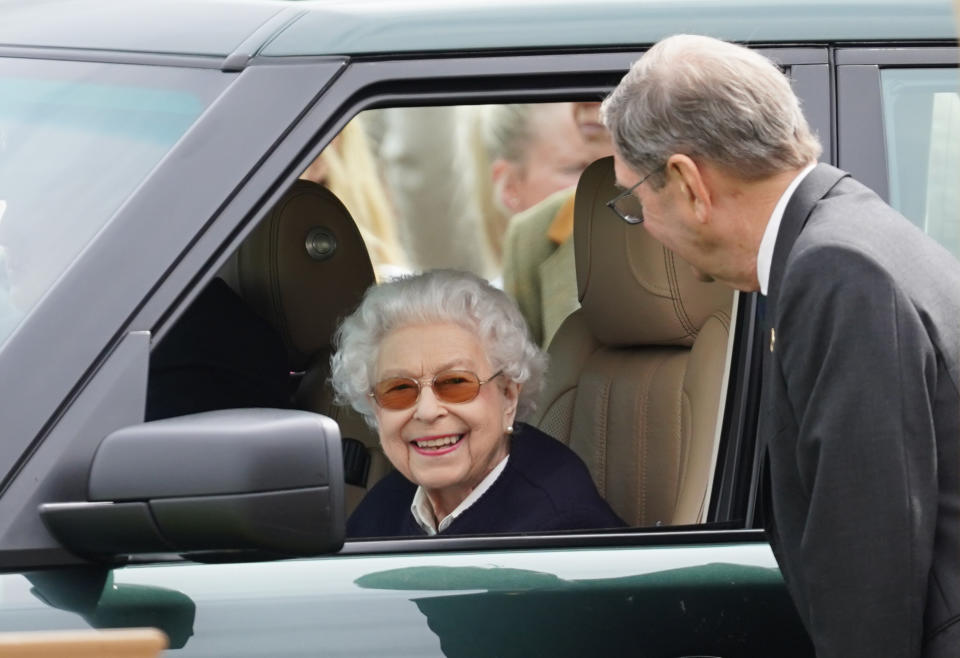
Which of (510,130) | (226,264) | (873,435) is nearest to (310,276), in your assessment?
(226,264)

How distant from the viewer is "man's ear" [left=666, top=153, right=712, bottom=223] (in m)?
1.93

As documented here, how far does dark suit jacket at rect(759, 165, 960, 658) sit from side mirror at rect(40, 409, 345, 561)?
514mm

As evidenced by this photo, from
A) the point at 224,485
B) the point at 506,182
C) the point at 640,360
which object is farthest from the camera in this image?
the point at 506,182

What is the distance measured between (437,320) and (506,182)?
207cm

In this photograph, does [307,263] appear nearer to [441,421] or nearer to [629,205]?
[441,421]

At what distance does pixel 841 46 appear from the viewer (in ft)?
6.81

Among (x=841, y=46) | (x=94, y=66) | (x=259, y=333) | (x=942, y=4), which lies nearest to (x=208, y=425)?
(x=94, y=66)

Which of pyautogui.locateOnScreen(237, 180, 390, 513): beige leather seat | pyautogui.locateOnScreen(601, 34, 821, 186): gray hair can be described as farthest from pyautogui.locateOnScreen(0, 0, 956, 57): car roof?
pyautogui.locateOnScreen(237, 180, 390, 513): beige leather seat

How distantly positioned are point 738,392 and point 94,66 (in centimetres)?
100

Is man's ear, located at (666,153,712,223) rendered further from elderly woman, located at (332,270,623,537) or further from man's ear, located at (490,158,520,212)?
man's ear, located at (490,158,520,212)

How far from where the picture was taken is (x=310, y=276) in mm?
3297

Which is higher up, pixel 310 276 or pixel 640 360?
pixel 310 276

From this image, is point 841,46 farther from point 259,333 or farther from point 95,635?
point 259,333

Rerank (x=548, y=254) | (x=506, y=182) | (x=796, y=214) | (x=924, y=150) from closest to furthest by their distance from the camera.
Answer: (x=796, y=214) → (x=924, y=150) → (x=548, y=254) → (x=506, y=182)
